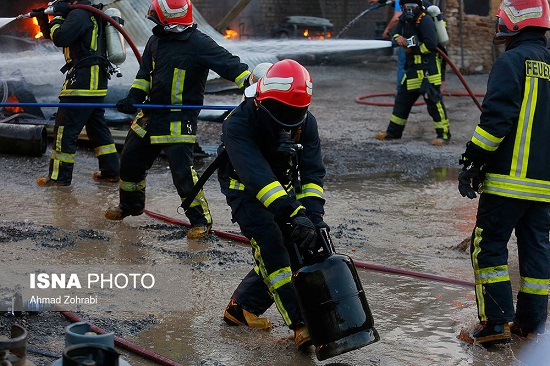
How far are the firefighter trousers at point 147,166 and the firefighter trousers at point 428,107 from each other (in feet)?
14.9

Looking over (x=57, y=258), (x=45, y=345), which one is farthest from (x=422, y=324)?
(x=57, y=258)

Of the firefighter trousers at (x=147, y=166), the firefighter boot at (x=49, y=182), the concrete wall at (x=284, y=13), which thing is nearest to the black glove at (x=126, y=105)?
the firefighter trousers at (x=147, y=166)

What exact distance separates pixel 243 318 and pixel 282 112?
1151 millimetres

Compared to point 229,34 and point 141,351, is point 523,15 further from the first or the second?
point 229,34

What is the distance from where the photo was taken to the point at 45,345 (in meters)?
4.02

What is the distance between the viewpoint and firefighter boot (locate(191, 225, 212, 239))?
6059mm

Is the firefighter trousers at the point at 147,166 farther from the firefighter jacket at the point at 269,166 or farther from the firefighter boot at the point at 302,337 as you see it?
the firefighter boot at the point at 302,337

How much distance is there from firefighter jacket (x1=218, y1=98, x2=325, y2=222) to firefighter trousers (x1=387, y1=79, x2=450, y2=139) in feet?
19.5

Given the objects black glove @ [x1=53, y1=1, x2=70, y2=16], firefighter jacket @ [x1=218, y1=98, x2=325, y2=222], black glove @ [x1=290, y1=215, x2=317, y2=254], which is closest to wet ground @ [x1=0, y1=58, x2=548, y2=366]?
black glove @ [x1=290, y1=215, x2=317, y2=254]

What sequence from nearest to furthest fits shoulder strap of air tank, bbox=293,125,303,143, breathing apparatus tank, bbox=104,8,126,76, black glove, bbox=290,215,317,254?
black glove, bbox=290,215,317,254
shoulder strap of air tank, bbox=293,125,303,143
breathing apparatus tank, bbox=104,8,126,76

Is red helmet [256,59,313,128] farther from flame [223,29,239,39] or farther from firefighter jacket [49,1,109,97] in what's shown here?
flame [223,29,239,39]

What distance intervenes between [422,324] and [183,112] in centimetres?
251

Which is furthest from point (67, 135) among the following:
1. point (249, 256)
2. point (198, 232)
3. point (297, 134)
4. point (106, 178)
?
point (297, 134)

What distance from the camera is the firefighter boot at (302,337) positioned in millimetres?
4086
